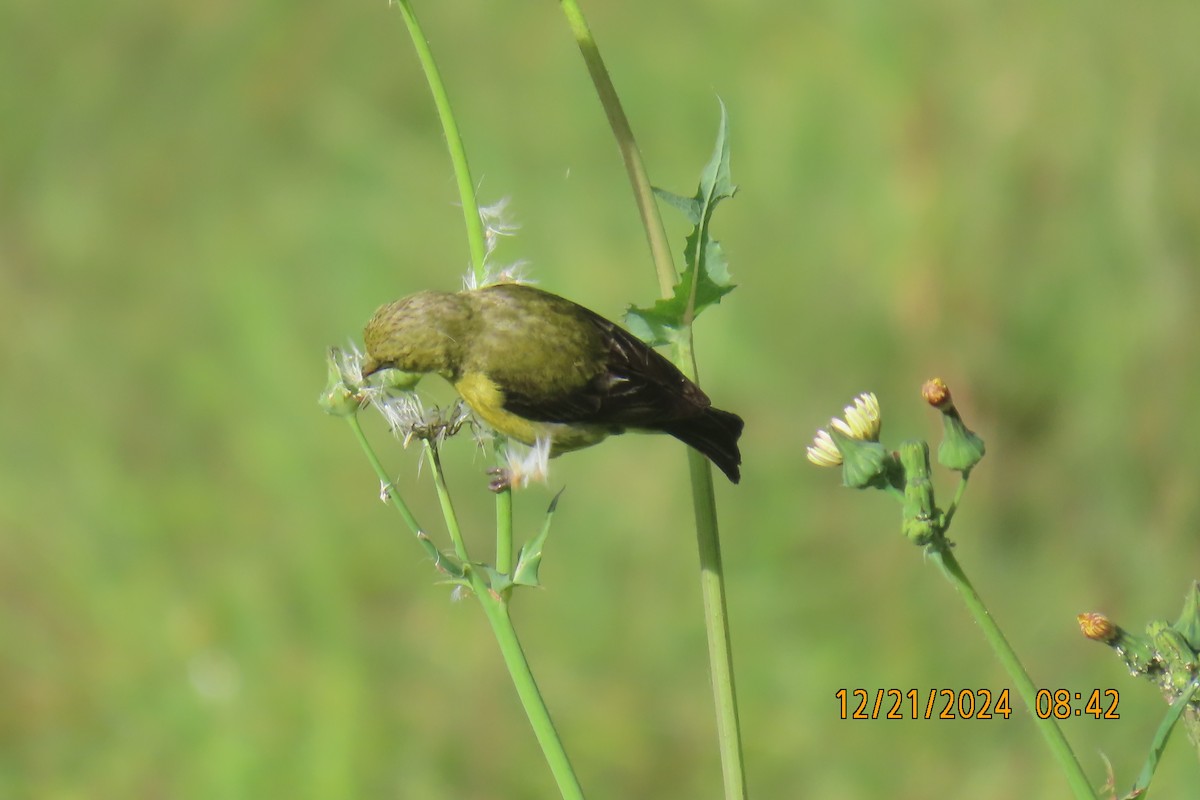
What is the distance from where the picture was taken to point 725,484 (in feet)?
22.8

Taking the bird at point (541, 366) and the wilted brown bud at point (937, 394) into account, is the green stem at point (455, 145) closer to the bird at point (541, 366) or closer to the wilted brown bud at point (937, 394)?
the bird at point (541, 366)

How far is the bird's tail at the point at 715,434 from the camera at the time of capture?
2662mm

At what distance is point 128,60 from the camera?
10422mm

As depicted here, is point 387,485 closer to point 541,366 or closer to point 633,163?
point 633,163

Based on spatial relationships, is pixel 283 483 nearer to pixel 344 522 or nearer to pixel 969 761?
pixel 344 522

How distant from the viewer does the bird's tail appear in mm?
2662

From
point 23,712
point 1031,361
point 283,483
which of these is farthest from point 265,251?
point 1031,361

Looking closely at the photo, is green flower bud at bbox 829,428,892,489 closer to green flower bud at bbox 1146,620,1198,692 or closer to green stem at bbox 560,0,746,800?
green stem at bbox 560,0,746,800

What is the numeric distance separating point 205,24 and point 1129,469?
312 inches

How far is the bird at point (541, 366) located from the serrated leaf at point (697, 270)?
0.36 meters
